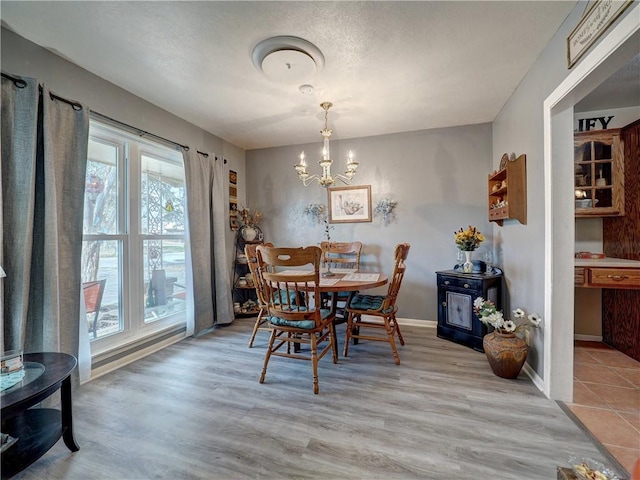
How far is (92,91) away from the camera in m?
2.24

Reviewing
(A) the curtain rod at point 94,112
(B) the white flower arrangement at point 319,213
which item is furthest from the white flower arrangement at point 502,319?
(A) the curtain rod at point 94,112

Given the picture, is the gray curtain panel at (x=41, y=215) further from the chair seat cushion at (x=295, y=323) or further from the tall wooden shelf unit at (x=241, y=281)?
the tall wooden shelf unit at (x=241, y=281)

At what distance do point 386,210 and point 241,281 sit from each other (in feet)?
7.34

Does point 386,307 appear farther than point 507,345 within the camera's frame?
Yes

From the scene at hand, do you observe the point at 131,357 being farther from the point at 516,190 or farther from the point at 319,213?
the point at 516,190

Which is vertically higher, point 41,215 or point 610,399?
point 41,215

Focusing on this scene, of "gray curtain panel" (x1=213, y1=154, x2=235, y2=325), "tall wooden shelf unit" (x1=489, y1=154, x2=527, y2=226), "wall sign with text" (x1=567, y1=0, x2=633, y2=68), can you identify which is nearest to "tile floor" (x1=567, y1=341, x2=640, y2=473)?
"tall wooden shelf unit" (x1=489, y1=154, x2=527, y2=226)

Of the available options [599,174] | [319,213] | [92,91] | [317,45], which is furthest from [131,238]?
[599,174]

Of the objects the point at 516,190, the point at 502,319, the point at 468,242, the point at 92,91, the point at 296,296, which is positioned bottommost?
the point at 502,319

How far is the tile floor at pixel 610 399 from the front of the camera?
1490mm

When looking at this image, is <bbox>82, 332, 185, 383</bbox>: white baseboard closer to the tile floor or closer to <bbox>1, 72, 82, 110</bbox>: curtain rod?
<bbox>1, 72, 82, 110</bbox>: curtain rod

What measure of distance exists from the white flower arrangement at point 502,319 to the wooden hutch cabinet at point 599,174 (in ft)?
4.51

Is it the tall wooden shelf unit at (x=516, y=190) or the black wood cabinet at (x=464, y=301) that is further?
the black wood cabinet at (x=464, y=301)

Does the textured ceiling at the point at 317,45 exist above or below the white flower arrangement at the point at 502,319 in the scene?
above
